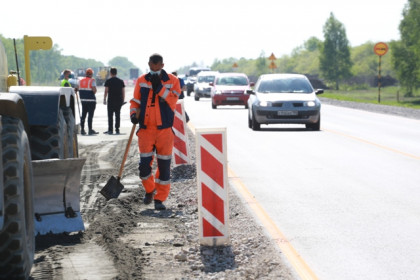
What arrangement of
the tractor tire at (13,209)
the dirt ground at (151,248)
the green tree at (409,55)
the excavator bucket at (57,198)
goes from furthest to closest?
the green tree at (409,55) < the excavator bucket at (57,198) < the dirt ground at (151,248) < the tractor tire at (13,209)

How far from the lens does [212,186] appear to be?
7453mm

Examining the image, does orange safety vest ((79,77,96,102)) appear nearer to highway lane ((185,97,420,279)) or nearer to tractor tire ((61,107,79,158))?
highway lane ((185,97,420,279))

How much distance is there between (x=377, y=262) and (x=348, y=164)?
7.78 m

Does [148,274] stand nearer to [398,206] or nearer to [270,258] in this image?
[270,258]

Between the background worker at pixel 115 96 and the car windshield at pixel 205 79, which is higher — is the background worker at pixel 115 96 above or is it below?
above

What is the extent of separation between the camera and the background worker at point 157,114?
9.80m

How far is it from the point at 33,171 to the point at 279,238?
255 centimetres

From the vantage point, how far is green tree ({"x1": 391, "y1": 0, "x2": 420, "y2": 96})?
216ft

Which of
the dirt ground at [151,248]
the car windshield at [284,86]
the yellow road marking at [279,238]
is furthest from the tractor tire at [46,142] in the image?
the car windshield at [284,86]

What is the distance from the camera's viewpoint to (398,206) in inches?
392

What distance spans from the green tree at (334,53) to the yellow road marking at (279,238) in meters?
98.4

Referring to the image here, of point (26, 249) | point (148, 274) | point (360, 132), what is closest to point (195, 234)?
point (148, 274)

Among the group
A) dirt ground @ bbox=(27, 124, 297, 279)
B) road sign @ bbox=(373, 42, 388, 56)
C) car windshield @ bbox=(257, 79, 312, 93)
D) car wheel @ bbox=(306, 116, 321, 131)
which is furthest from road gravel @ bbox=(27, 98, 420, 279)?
road sign @ bbox=(373, 42, 388, 56)

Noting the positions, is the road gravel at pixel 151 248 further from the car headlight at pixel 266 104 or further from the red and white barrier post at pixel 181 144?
the car headlight at pixel 266 104
